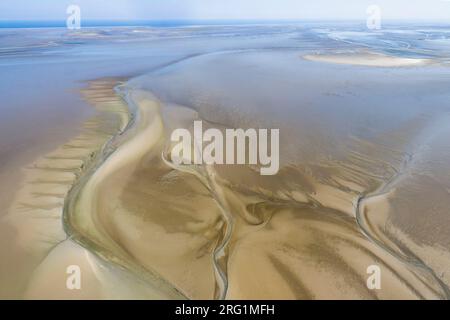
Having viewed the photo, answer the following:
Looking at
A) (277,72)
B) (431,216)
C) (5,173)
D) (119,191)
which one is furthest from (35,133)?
(277,72)

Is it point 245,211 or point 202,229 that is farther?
point 245,211

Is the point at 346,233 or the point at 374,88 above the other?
the point at 374,88

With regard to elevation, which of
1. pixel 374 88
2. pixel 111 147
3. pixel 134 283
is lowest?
pixel 134 283

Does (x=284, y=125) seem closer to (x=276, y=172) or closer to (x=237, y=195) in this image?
(x=276, y=172)

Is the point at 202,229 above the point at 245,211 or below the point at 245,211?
below

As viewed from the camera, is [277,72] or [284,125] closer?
[284,125]

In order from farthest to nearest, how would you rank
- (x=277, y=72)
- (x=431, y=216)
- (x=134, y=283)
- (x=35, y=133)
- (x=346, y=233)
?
(x=277, y=72)
(x=35, y=133)
(x=431, y=216)
(x=346, y=233)
(x=134, y=283)

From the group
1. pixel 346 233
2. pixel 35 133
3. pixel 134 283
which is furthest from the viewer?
pixel 35 133
